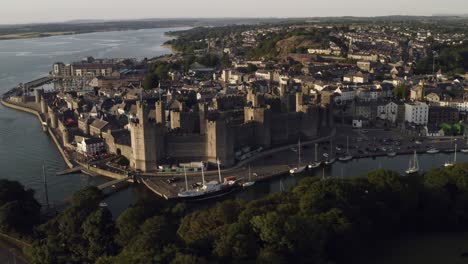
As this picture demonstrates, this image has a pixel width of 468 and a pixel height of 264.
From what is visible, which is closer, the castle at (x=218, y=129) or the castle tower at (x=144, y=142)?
the castle tower at (x=144, y=142)

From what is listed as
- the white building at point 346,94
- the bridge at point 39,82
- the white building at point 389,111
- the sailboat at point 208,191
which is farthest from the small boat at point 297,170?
the bridge at point 39,82

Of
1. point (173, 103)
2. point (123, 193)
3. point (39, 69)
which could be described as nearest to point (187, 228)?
point (123, 193)

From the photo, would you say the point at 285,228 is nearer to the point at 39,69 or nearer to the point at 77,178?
the point at 77,178

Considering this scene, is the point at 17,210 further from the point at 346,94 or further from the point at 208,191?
the point at 346,94

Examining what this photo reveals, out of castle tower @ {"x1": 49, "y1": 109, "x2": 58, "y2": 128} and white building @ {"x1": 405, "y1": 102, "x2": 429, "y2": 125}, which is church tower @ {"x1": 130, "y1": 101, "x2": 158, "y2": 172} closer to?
castle tower @ {"x1": 49, "y1": 109, "x2": 58, "y2": 128}

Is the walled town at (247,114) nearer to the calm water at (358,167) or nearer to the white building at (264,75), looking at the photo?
the white building at (264,75)

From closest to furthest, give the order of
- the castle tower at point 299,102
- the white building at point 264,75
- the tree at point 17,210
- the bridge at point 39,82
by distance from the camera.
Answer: the tree at point 17,210 → the castle tower at point 299,102 → the white building at point 264,75 → the bridge at point 39,82

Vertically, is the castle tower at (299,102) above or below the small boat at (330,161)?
above
